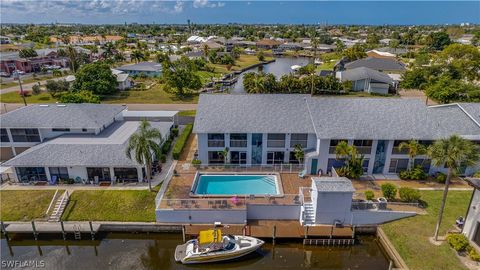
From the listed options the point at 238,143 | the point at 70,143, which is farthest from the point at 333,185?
the point at 70,143

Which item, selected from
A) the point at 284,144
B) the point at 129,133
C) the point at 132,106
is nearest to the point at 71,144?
the point at 129,133

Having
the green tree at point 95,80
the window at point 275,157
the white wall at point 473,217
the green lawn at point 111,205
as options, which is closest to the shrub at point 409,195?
the white wall at point 473,217

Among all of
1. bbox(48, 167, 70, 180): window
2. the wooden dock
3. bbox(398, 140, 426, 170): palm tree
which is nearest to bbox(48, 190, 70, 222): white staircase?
bbox(48, 167, 70, 180): window

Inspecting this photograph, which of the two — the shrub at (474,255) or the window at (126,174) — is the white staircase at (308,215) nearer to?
the shrub at (474,255)

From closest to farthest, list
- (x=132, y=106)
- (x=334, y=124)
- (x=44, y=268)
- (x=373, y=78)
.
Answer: (x=44, y=268) → (x=334, y=124) → (x=132, y=106) → (x=373, y=78)

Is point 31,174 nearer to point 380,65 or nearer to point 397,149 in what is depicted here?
point 397,149

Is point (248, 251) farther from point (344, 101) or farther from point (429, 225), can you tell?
point (344, 101)
